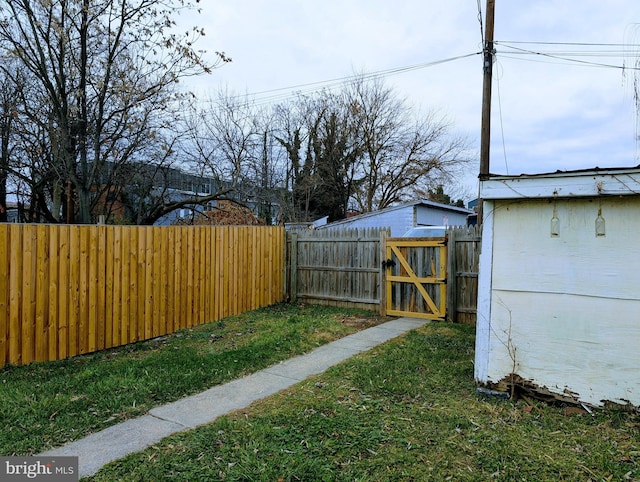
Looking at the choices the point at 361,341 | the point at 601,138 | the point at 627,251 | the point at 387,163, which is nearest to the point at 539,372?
the point at 627,251

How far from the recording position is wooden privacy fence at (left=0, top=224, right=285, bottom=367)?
15.7 ft

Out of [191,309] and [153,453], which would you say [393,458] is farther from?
[191,309]

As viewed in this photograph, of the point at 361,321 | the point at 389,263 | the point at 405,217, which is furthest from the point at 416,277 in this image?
the point at 405,217

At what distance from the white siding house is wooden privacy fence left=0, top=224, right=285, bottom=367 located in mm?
7485

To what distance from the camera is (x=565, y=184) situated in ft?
11.5

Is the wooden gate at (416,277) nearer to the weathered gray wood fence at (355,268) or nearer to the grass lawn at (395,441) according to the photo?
the weathered gray wood fence at (355,268)

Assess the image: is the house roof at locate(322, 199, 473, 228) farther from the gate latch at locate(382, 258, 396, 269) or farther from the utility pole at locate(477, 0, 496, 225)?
the utility pole at locate(477, 0, 496, 225)

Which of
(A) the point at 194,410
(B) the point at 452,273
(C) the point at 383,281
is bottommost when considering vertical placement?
(A) the point at 194,410


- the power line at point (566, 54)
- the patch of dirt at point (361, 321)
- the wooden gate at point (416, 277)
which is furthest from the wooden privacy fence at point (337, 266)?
the power line at point (566, 54)

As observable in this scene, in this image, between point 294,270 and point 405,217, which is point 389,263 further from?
point 405,217

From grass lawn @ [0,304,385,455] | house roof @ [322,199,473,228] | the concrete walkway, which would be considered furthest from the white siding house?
the concrete walkway

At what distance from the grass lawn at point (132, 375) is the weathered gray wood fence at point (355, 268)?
1.37 metres

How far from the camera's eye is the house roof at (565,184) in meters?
3.28

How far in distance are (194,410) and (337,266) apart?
5.73 m
